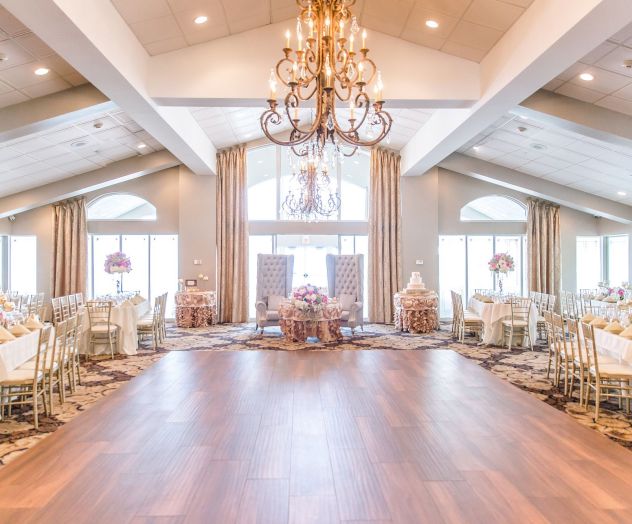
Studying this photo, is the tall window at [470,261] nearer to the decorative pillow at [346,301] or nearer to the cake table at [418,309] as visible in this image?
the cake table at [418,309]

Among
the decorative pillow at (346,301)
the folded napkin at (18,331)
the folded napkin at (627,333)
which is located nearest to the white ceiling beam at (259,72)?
the folded napkin at (18,331)

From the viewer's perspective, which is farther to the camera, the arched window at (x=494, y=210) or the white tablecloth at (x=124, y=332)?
the arched window at (x=494, y=210)

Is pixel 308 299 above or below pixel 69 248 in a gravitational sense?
below

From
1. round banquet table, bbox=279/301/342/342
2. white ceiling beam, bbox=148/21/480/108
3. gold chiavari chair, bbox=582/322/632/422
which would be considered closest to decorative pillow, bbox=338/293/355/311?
round banquet table, bbox=279/301/342/342

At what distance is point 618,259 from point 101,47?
12771 millimetres

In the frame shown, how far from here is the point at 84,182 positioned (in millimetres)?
11484

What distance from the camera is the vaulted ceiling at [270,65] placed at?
5020 millimetres

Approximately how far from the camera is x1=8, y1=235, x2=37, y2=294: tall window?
1253 cm

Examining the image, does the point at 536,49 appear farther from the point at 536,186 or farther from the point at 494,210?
the point at 494,210

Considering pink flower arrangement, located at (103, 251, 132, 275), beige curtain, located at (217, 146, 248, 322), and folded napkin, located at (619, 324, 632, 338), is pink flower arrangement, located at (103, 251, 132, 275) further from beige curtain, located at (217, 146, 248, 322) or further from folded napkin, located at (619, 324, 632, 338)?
folded napkin, located at (619, 324, 632, 338)

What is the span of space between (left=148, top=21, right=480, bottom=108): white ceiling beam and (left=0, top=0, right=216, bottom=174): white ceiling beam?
38 cm

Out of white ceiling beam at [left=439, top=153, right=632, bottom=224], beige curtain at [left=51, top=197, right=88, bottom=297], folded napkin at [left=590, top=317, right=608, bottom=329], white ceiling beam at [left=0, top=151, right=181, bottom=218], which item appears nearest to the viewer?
folded napkin at [left=590, top=317, right=608, bottom=329]

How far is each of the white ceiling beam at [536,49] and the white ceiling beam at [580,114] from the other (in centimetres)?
60

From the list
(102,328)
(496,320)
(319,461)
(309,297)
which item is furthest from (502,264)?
(319,461)
